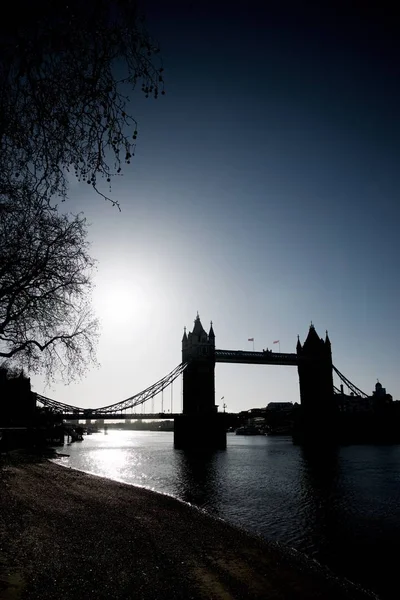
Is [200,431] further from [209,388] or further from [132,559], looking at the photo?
[132,559]

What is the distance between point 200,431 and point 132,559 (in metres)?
72.1

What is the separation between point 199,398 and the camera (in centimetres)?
8450

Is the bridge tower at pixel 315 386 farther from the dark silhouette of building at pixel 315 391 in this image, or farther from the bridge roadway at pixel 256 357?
the bridge roadway at pixel 256 357

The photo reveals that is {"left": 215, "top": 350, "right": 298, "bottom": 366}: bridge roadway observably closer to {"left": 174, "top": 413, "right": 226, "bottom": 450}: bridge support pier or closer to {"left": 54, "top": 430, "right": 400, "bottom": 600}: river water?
{"left": 174, "top": 413, "right": 226, "bottom": 450}: bridge support pier

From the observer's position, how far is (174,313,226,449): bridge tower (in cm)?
7481

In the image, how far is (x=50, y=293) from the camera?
1423cm

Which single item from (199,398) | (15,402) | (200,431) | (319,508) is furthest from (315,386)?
(319,508)

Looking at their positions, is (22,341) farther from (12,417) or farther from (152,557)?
(12,417)

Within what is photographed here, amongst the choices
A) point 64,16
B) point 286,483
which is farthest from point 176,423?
point 64,16

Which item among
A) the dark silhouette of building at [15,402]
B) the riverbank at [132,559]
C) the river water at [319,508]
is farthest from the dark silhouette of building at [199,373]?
the riverbank at [132,559]

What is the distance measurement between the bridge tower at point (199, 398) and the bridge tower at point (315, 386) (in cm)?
2708

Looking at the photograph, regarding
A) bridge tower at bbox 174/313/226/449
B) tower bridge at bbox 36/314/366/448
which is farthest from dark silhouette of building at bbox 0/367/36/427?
bridge tower at bbox 174/313/226/449

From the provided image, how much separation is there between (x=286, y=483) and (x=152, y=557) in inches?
866

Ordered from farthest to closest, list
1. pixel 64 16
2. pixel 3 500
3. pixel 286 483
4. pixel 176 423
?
pixel 176 423, pixel 286 483, pixel 3 500, pixel 64 16
